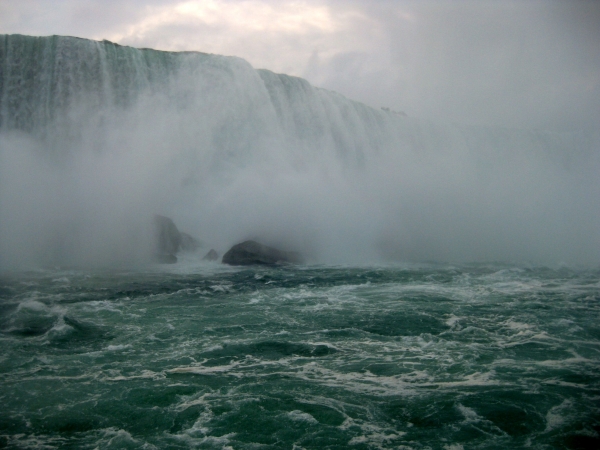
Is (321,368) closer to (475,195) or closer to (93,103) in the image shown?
(93,103)

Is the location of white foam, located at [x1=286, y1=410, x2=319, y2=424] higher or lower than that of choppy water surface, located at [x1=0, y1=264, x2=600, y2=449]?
lower

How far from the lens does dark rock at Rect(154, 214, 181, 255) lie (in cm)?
2098

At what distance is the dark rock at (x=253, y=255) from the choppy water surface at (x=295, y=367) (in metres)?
4.12

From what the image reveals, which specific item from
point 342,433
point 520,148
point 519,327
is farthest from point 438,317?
point 520,148

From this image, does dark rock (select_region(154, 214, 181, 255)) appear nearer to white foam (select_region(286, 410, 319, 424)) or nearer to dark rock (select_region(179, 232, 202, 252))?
dark rock (select_region(179, 232, 202, 252))

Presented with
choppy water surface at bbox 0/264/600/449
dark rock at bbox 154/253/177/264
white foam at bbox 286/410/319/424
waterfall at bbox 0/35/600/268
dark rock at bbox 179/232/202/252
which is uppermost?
waterfall at bbox 0/35/600/268

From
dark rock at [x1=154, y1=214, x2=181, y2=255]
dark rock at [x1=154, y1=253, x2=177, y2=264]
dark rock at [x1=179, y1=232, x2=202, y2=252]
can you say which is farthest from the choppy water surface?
dark rock at [x1=179, y1=232, x2=202, y2=252]

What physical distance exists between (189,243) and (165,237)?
125cm

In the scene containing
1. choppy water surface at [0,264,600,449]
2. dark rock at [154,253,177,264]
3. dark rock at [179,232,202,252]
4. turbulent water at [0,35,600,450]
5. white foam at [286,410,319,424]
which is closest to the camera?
choppy water surface at [0,264,600,449]

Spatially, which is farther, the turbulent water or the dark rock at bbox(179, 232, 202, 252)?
the dark rock at bbox(179, 232, 202, 252)

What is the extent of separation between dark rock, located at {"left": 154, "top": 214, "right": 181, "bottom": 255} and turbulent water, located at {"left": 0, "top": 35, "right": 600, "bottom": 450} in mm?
479

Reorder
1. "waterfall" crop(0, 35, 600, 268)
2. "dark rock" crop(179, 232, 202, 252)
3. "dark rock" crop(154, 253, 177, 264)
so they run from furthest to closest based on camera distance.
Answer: "dark rock" crop(179, 232, 202, 252)
"waterfall" crop(0, 35, 600, 268)
"dark rock" crop(154, 253, 177, 264)

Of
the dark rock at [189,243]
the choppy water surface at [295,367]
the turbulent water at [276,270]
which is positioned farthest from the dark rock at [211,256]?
the choppy water surface at [295,367]

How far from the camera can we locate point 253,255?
66.2 ft
